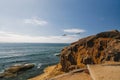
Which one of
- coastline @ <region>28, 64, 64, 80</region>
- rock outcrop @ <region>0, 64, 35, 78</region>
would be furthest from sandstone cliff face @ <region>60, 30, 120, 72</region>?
rock outcrop @ <region>0, 64, 35, 78</region>

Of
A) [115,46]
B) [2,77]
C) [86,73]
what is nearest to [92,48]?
[115,46]

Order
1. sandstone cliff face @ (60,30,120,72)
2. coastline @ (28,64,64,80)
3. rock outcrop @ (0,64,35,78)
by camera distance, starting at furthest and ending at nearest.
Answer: rock outcrop @ (0,64,35,78) → coastline @ (28,64,64,80) → sandstone cliff face @ (60,30,120,72)

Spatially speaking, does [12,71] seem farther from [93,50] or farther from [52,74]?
[93,50]

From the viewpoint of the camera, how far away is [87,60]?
18.1 metres

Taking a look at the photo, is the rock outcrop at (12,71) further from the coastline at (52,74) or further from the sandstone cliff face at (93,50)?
the sandstone cliff face at (93,50)

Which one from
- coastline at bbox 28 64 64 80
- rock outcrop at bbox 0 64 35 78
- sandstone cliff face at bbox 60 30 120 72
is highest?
sandstone cliff face at bbox 60 30 120 72

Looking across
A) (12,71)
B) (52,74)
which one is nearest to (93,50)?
(52,74)

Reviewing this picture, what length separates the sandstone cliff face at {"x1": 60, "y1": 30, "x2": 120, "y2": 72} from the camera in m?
16.6

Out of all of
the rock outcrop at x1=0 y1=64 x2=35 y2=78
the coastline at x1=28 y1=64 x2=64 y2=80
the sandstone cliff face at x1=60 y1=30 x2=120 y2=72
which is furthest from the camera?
the rock outcrop at x1=0 y1=64 x2=35 y2=78

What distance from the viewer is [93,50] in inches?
755

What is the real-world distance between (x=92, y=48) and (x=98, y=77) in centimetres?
1057

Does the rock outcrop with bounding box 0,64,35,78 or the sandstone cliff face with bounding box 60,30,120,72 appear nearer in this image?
the sandstone cliff face with bounding box 60,30,120,72

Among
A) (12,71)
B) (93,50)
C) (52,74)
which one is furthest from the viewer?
(12,71)

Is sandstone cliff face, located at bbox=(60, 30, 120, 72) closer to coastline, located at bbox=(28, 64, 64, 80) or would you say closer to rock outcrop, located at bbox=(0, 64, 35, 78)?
coastline, located at bbox=(28, 64, 64, 80)
